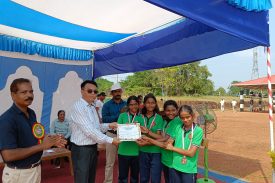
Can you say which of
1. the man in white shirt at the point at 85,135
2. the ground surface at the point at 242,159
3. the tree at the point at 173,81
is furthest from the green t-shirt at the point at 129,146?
the tree at the point at 173,81

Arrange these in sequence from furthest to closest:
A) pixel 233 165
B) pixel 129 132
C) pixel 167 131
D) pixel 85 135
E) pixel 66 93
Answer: pixel 66 93 < pixel 233 165 < pixel 167 131 < pixel 129 132 < pixel 85 135

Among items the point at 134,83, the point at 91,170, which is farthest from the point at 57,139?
the point at 134,83

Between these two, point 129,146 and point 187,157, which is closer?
point 187,157

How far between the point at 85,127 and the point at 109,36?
3014 mm

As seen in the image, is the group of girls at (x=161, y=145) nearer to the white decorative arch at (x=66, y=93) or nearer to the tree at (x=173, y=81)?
the white decorative arch at (x=66, y=93)

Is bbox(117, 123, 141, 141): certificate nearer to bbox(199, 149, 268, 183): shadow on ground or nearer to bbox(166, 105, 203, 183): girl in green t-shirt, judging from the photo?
bbox(166, 105, 203, 183): girl in green t-shirt

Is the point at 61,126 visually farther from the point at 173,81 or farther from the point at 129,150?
the point at 173,81

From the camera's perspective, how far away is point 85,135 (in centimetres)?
320

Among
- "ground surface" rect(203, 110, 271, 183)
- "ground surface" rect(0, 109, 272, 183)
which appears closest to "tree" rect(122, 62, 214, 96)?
"ground surface" rect(203, 110, 271, 183)

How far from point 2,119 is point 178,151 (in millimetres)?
1863

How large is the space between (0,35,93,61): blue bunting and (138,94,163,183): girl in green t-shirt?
3.62 m

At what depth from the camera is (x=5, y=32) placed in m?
5.46

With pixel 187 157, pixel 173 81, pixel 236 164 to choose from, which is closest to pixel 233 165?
pixel 236 164

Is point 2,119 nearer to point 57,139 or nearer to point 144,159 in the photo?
point 57,139
